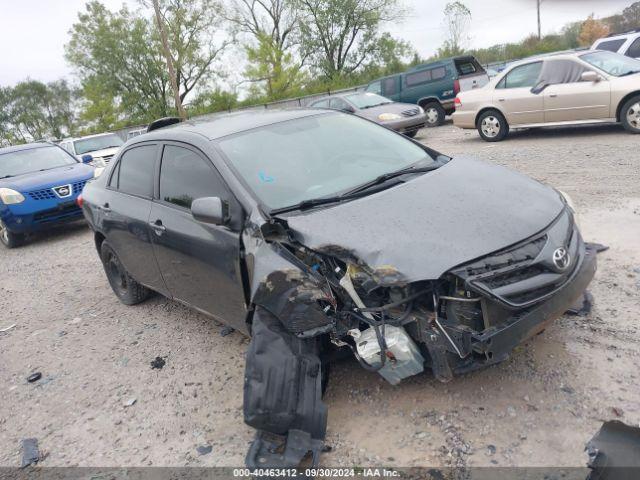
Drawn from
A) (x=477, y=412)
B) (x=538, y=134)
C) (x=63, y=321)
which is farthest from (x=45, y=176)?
(x=538, y=134)

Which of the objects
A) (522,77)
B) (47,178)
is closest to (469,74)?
(522,77)

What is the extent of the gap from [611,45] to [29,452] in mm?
13328

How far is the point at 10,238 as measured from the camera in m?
8.68

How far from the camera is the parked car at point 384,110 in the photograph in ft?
40.7

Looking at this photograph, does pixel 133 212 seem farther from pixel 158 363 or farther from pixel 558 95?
pixel 558 95

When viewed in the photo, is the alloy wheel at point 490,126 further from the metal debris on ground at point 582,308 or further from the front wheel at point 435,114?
the metal debris on ground at point 582,308

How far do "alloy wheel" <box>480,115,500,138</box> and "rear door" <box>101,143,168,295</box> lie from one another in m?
7.95

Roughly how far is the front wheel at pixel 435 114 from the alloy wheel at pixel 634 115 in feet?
21.9

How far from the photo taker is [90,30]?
1467 inches

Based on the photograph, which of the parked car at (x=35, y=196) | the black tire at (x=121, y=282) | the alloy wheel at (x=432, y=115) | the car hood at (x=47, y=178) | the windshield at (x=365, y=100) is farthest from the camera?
the alloy wheel at (x=432, y=115)

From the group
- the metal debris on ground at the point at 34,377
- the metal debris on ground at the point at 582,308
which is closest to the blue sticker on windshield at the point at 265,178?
the metal debris on ground at the point at 582,308

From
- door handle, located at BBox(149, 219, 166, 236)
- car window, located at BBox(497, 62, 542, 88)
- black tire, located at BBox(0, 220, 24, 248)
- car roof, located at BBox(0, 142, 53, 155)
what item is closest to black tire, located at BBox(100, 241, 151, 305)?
door handle, located at BBox(149, 219, 166, 236)

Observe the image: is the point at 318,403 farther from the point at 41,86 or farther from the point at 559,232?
the point at 41,86

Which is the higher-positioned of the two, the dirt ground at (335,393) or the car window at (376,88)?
the car window at (376,88)
